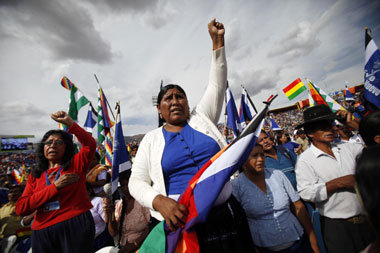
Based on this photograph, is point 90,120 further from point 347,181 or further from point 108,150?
point 347,181

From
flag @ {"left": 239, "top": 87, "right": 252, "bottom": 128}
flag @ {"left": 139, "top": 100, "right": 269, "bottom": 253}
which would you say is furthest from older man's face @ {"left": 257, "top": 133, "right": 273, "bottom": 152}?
flag @ {"left": 239, "top": 87, "right": 252, "bottom": 128}

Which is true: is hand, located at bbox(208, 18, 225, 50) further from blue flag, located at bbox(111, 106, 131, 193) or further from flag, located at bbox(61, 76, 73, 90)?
flag, located at bbox(61, 76, 73, 90)

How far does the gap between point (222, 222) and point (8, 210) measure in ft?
17.3

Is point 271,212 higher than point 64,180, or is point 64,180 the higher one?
point 64,180

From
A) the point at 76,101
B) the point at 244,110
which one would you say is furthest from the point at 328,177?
the point at 76,101

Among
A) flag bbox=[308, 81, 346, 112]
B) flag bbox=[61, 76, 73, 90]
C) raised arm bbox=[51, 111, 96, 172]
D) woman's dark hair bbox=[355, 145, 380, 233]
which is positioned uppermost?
flag bbox=[61, 76, 73, 90]

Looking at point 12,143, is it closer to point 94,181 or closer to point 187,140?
point 94,181

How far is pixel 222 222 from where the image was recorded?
4.11 feet

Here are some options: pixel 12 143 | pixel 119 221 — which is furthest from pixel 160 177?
pixel 12 143

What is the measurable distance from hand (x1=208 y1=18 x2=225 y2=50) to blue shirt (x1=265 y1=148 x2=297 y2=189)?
8.38 feet

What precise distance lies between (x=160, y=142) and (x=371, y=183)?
1381 mm

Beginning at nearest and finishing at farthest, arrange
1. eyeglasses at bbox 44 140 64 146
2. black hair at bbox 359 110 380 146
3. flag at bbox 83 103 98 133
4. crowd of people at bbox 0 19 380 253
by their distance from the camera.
Result: 1. crowd of people at bbox 0 19 380 253
2. black hair at bbox 359 110 380 146
3. eyeglasses at bbox 44 140 64 146
4. flag at bbox 83 103 98 133

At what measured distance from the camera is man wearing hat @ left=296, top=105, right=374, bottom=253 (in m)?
1.91

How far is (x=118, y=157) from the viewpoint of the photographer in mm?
2783
